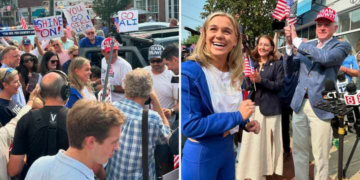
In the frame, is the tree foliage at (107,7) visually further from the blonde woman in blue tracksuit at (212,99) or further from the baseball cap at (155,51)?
the blonde woman in blue tracksuit at (212,99)

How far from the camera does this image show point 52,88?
5.90ft

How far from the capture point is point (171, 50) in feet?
5.68

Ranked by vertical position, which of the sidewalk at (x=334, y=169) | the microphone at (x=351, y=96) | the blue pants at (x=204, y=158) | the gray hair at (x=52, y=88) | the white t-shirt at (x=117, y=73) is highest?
the white t-shirt at (x=117, y=73)

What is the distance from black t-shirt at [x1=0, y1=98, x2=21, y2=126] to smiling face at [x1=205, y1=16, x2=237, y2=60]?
129 cm

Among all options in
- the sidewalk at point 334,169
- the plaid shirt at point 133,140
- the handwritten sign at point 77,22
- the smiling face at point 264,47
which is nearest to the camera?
the plaid shirt at point 133,140

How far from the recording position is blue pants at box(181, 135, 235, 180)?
1.56 meters

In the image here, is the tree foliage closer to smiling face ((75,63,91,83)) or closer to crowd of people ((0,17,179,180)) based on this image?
crowd of people ((0,17,179,180))

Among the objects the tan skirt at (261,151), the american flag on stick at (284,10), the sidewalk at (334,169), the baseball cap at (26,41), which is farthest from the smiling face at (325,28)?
the baseball cap at (26,41)

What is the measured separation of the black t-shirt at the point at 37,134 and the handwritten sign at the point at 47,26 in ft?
2.18

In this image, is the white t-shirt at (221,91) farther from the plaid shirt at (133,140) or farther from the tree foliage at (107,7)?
the tree foliage at (107,7)

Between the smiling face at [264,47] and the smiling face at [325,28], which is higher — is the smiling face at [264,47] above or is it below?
below

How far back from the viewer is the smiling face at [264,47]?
2941 mm

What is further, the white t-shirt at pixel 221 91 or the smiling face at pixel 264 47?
the smiling face at pixel 264 47

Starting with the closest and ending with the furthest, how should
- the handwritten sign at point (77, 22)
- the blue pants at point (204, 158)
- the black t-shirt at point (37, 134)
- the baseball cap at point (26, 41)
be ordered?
the blue pants at point (204, 158) → the black t-shirt at point (37, 134) → the handwritten sign at point (77, 22) → the baseball cap at point (26, 41)
